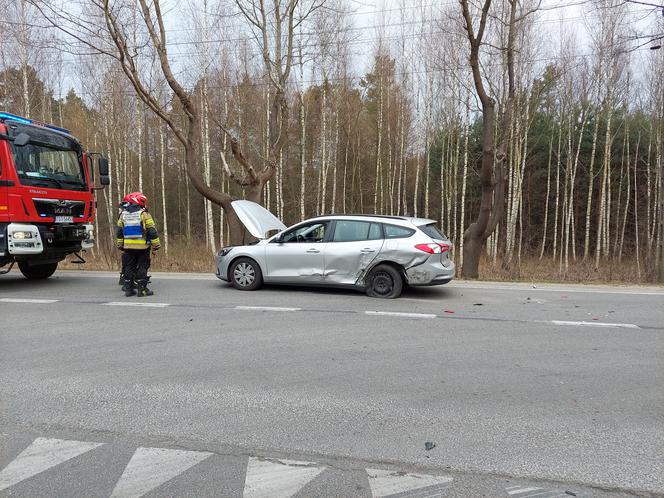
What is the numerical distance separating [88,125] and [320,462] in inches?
1188

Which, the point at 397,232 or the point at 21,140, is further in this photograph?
the point at 21,140

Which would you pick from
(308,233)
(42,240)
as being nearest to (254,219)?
(308,233)

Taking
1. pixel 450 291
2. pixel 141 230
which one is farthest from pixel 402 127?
pixel 141 230

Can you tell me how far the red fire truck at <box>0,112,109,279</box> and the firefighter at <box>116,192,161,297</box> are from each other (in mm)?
1657

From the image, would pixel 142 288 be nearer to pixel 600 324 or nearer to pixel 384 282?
pixel 384 282

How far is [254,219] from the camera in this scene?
9.75 meters

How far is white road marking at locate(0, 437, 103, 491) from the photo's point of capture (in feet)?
9.07

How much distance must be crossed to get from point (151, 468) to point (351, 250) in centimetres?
602

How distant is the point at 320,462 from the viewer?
2.93 m

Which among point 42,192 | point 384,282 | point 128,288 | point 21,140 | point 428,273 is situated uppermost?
point 21,140

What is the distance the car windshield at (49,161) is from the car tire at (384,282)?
6664 millimetres

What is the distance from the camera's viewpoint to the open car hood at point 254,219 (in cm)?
962

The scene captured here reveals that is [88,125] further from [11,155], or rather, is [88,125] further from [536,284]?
[536,284]

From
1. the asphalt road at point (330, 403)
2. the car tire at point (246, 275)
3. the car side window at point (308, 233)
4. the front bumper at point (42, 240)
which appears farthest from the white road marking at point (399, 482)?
the front bumper at point (42, 240)
